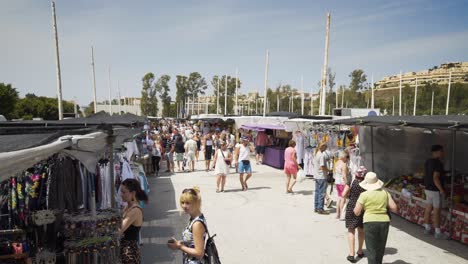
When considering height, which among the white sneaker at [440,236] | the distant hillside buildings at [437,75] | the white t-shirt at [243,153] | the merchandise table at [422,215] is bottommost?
the white sneaker at [440,236]

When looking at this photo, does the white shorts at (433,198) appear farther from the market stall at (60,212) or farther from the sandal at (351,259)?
the market stall at (60,212)

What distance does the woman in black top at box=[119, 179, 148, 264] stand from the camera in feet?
13.2

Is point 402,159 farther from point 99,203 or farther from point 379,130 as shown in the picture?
point 99,203

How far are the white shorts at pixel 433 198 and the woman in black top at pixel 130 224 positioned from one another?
5.71m

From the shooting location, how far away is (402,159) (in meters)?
10.5

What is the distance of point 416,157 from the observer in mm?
10039

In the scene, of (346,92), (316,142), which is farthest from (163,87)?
(316,142)

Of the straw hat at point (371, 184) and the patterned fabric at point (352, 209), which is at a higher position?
the straw hat at point (371, 184)

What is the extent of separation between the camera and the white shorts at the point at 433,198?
682 centimetres

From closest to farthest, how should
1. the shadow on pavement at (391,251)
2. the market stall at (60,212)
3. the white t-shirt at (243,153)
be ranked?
the market stall at (60,212) → the shadow on pavement at (391,251) → the white t-shirt at (243,153)

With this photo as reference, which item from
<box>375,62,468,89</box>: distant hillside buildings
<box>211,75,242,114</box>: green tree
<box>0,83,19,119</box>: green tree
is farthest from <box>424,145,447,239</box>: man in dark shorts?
<box>375,62,468,89</box>: distant hillside buildings

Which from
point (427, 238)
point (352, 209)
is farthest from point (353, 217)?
point (427, 238)

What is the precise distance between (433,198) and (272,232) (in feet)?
10.7

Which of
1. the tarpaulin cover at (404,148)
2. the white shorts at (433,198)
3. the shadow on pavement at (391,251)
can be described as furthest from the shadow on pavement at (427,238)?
the tarpaulin cover at (404,148)
